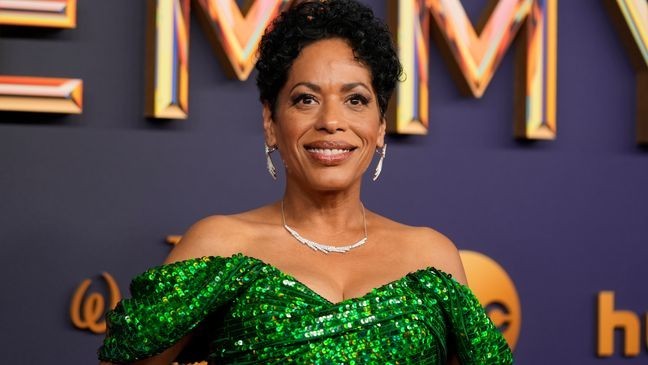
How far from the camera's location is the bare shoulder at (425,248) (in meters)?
2.15

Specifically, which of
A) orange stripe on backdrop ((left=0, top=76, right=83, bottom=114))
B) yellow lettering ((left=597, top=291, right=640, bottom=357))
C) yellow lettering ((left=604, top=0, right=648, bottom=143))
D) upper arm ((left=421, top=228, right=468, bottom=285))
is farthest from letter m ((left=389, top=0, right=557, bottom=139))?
upper arm ((left=421, top=228, right=468, bottom=285))

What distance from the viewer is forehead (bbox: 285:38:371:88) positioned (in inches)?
80.0

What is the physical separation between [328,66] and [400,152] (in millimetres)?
1651

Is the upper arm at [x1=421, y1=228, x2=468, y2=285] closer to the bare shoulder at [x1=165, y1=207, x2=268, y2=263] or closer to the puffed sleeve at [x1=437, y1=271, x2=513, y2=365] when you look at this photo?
the puffed sleeve at [x1=437, y1=271, x2=513, y2=365]

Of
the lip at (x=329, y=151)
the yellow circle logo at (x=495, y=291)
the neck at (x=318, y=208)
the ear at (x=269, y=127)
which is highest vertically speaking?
the ear at (x=269, y=127)

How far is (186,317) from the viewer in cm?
192

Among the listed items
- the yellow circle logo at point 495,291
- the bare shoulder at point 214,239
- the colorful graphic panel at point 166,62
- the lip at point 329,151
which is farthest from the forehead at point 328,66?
the yellow circle logo at point 495,291

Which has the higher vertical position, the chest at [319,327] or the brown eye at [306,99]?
the brown eye at [306,99]

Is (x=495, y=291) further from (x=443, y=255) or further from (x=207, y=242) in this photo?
(x=207, y=242)

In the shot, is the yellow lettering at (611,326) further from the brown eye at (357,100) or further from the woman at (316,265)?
the brown eye at (357,100)

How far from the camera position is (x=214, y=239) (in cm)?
201

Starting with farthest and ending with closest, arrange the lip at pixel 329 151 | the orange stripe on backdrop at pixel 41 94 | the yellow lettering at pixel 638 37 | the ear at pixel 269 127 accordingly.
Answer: the yellow lettering at pixel 638 37 < the orange stripe on backdrop at pixel 41 94 < the ear at pixel 269 127 < the lip at pixel 329 151

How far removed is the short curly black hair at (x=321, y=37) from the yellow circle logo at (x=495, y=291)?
1694 millimetres

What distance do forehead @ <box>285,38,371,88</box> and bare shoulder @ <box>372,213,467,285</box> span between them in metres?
0.31
